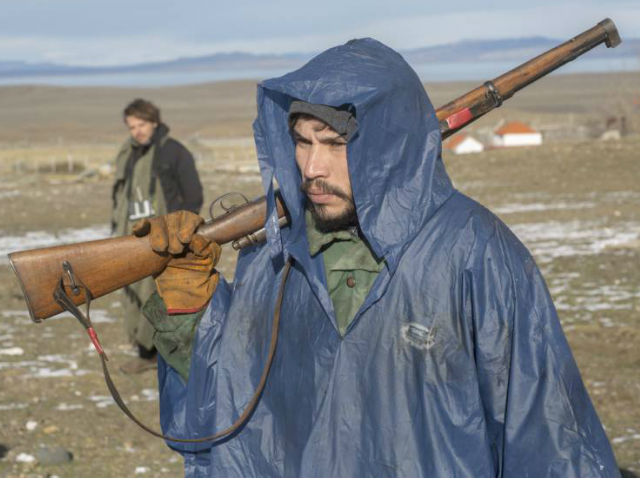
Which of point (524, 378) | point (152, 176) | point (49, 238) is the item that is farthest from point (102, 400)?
point (49, 238)

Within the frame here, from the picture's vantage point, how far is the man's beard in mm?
3047

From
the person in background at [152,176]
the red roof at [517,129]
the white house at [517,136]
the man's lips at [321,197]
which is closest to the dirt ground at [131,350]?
the person in background at [152,176]

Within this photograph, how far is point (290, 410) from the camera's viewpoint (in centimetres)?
317

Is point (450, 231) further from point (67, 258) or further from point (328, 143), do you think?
point (67, 258)

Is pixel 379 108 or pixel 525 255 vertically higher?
pixel 379 108

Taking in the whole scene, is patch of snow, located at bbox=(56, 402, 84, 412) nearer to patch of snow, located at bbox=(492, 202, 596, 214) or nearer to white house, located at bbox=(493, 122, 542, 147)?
patch of snow, located at bbox=(492, 202, 596, 214)

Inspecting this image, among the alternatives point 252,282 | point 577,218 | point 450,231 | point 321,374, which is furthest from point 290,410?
point 577,218

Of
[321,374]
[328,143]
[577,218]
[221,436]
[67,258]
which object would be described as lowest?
[577,218]

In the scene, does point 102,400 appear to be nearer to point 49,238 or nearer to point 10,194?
point 49,238

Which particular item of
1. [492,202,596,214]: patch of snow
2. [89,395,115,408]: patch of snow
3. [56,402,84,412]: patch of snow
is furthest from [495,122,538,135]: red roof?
[56,402,84,412]: patch of snow

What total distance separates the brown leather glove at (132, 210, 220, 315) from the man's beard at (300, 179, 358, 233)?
548mm

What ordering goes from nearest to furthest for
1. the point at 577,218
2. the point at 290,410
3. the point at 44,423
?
the point at 290,410 < the point at 44,423 < the point at 577,218

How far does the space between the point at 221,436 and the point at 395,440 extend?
1.98 ft

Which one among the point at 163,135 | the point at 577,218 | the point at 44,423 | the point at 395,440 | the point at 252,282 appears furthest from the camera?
the point at 577,218
